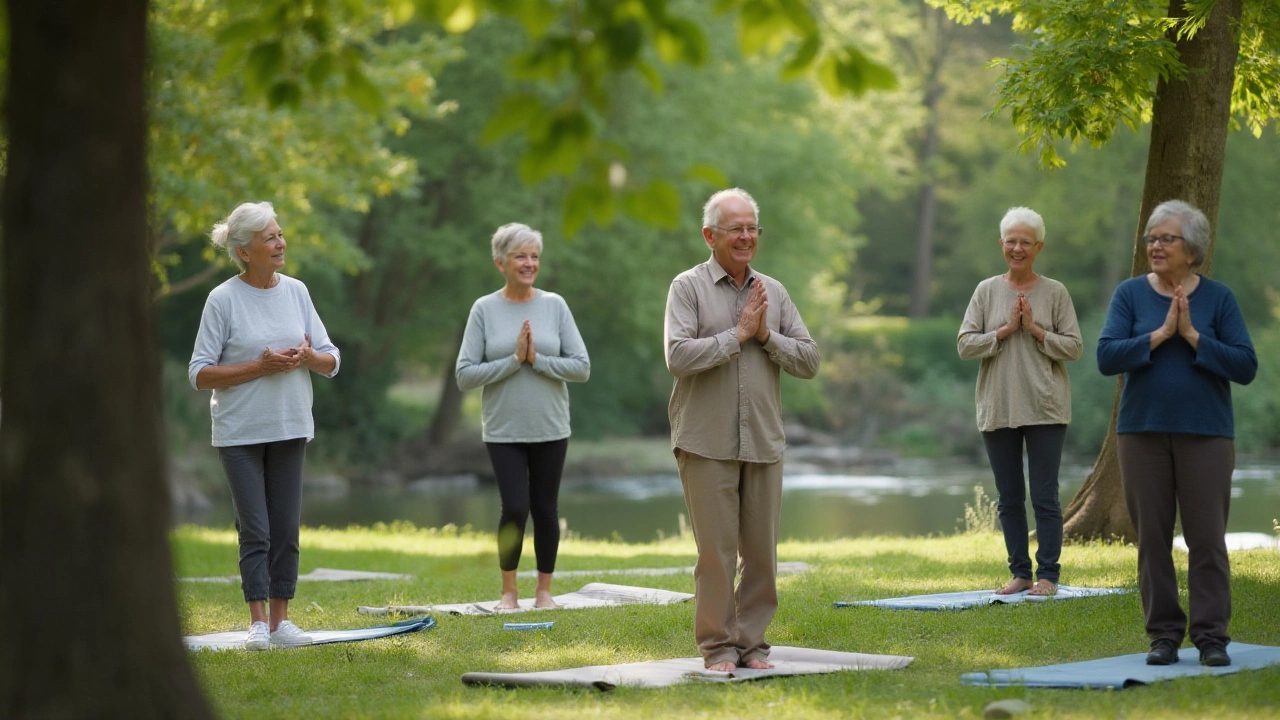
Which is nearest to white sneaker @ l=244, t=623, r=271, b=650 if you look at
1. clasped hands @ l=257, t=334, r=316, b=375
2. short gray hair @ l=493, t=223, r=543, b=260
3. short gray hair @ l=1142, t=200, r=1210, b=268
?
clasped hands @ l=257, t=334, r=316, b=375

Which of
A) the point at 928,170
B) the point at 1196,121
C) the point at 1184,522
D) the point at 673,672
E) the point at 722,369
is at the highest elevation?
the point at 928,170

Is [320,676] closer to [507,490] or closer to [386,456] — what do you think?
[507,490]

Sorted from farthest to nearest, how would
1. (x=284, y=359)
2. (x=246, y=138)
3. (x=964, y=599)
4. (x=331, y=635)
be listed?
(x=246, y=138), (x=964, y=599), (x=331, y=635), (x=284, y=359)

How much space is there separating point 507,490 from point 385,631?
4.67 feet

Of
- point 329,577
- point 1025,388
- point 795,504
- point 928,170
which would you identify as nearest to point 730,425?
point 1025,388

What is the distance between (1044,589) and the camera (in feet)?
26.2

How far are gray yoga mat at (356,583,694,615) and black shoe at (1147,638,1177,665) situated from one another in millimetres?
2989

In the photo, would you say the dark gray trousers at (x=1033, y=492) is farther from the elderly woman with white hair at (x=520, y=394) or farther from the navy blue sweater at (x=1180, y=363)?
the elderly woman with white hair at (x=520, y=394)

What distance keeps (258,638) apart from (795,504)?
16929 mm

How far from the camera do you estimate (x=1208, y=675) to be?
5594 millimetres

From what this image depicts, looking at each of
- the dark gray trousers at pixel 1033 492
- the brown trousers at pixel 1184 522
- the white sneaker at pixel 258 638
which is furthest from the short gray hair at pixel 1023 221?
the white sneaker at pixel 258 638

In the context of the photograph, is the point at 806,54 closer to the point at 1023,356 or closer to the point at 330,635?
the point at 330,635

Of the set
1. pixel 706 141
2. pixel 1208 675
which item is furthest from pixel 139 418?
pixel 706 141

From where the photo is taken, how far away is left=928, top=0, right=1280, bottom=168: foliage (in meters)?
8.99
